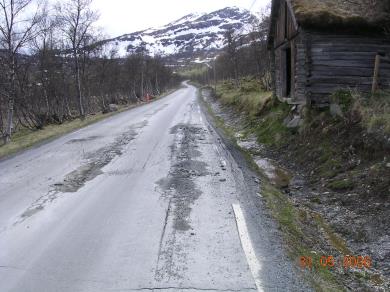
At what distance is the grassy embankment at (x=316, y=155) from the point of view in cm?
579

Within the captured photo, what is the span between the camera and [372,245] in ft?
19.4

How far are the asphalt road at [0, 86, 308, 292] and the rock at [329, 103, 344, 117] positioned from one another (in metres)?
2.92

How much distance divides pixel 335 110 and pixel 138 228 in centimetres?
763

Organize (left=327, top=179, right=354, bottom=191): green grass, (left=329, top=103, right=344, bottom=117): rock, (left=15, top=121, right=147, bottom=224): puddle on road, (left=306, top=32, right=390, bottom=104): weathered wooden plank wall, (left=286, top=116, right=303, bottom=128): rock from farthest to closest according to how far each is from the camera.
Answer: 1. (left=306, top=32, right=390, bottom=104): weathered wooden plank wall
2. (left=286, top=116, right=303, bottom=128): rock
3. (left=329, top=103, right=344, bottom=117): rock
4. (left=327, top=179, right=354, bottom=191): green grass
5. (left=15, top=121, right=147, bottom=224): puddle on road

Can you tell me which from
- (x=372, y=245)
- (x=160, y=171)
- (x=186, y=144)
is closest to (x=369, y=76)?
(x=186, y=144)

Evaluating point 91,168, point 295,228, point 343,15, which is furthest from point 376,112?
point 91,168

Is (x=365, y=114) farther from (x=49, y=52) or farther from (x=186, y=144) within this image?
(x=49, y=52)

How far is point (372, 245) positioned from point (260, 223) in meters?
1.60

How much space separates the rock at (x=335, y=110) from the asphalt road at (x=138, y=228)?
115 inches

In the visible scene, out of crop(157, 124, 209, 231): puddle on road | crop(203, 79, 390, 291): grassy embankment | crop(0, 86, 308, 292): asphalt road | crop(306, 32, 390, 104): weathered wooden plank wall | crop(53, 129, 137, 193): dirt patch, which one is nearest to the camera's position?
crop(0, 86, 308, 292): asphalt road

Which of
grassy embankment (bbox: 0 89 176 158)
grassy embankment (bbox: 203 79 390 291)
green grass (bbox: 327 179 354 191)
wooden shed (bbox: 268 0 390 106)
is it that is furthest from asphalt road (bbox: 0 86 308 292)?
grassy embankment (bbox: 0 89 176 158)

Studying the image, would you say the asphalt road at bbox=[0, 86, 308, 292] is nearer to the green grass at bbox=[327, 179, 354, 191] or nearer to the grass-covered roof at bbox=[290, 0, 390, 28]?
the green grass at bbox=[327, 179, 354, 191]

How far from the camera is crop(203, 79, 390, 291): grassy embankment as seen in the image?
19.0ft

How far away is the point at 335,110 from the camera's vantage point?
11.7 m
